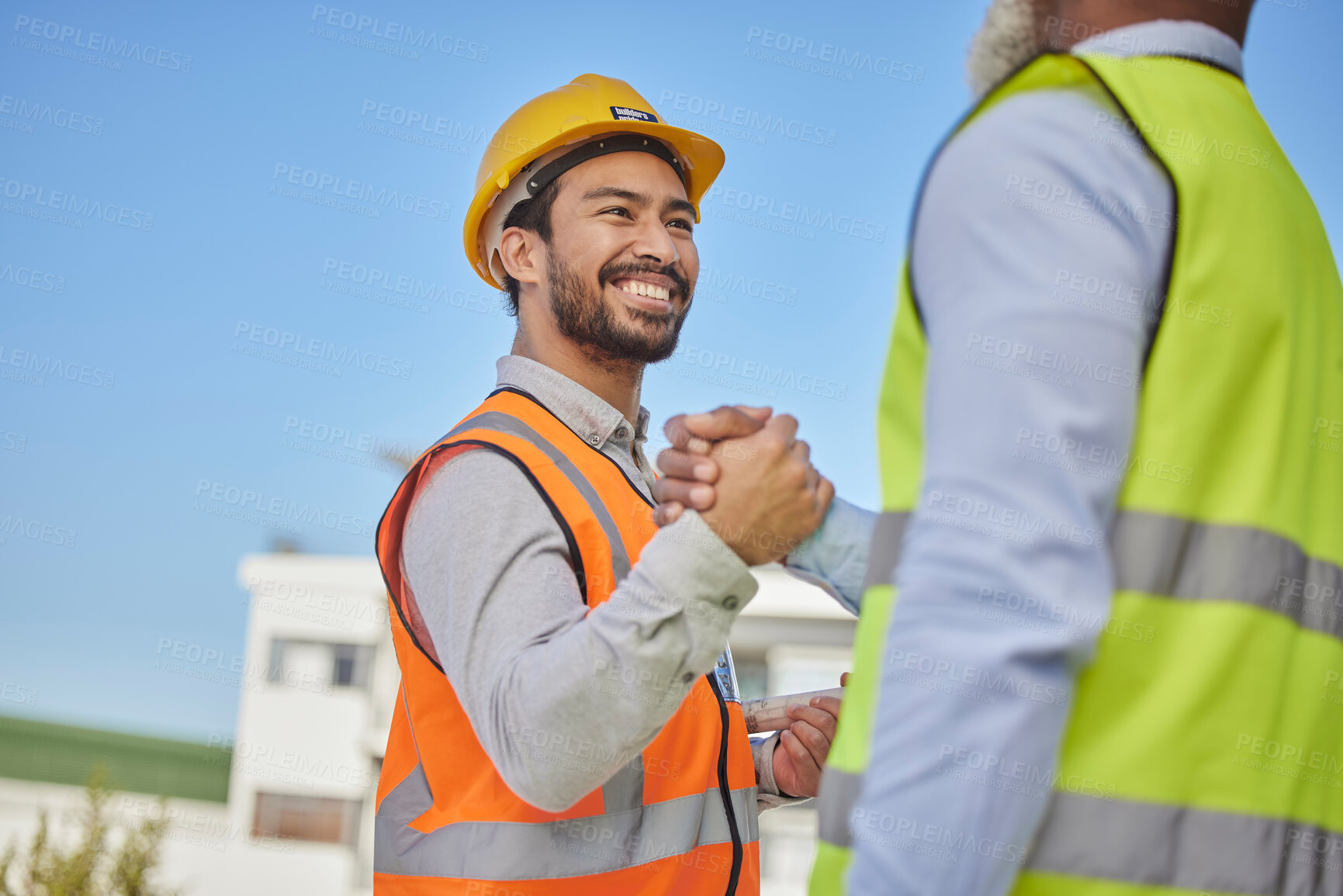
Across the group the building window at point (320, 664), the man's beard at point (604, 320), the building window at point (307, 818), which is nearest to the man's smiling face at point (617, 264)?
the man's beard at point (604, 320)

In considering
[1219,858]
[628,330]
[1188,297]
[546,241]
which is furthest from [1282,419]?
[546,241]

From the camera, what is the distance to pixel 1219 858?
1.05 metres

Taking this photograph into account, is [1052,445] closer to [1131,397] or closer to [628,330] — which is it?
[1131,397]

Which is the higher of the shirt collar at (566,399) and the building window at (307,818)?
the shirt collar at (566,399)

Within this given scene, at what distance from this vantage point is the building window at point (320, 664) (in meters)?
25.5

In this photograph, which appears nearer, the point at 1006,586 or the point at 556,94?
the point at 1006,586

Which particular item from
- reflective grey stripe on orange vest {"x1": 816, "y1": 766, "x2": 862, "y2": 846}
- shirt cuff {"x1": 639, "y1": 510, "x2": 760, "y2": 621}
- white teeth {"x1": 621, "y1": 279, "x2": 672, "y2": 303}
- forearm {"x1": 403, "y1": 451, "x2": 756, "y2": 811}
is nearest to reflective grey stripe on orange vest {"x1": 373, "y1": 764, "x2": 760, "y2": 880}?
forearm {"x1": 403, "y1": 451, "x2": 756, "y2": 811}

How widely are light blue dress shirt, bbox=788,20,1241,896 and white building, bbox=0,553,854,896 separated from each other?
2130cm

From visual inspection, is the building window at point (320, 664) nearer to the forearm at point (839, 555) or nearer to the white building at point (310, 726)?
the white building at point (310, 726)

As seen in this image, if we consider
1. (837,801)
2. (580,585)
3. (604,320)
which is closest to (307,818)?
(604,320)

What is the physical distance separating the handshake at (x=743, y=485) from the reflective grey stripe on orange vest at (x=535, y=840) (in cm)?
71

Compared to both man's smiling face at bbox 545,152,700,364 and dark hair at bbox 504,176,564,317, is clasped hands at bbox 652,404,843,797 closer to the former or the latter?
man's smiling face at bbox 545,152,700,364

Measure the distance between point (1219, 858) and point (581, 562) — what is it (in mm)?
1334

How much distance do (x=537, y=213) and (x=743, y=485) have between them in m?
1.61
